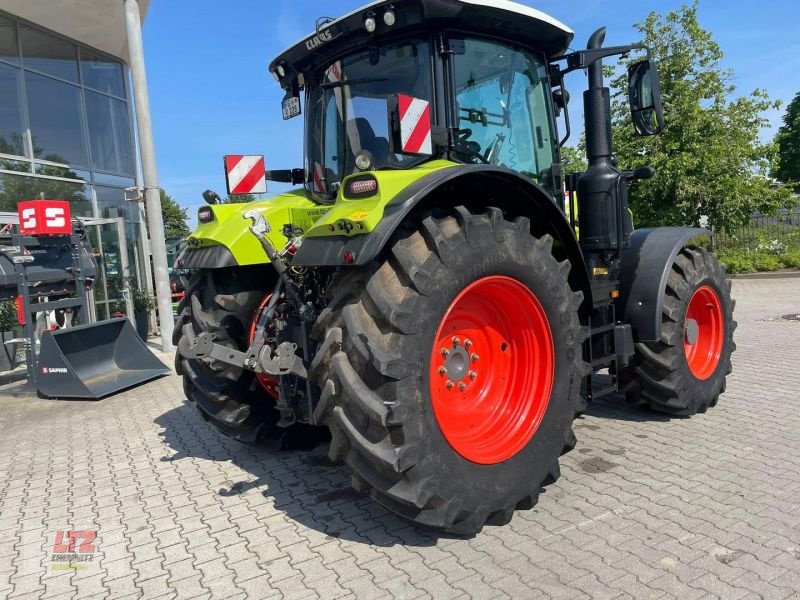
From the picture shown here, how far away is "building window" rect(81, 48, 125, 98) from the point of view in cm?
1184

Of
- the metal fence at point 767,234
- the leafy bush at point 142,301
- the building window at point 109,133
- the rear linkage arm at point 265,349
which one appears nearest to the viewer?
the rear linkage arm at point 265,349

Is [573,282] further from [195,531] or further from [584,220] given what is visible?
[195,531]

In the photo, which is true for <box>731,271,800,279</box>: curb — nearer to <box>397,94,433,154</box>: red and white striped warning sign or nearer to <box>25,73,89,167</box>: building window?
<box>397,94,433,154</box>: red and white striped warning sign

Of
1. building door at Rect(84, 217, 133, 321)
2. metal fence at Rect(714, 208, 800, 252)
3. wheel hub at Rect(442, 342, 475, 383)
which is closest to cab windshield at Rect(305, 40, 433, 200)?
wheel hub at Rect(442, 342, 475, 383)

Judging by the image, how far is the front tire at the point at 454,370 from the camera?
2451mm

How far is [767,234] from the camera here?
54.4 ft

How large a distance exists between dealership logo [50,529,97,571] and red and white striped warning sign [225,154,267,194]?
2240mm

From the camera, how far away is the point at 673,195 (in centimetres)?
1525

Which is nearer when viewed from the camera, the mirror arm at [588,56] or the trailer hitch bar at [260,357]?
the trailer hitch bar at [260,357]

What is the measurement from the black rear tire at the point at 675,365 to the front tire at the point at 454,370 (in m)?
1.34

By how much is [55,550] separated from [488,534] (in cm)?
219

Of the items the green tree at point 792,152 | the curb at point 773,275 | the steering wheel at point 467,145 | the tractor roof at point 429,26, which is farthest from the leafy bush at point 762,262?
the green tree at point 792,152

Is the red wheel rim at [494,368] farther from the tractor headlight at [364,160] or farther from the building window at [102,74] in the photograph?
the building window at [102,74]

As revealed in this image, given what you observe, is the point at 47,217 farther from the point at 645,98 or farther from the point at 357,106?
the point at 645,98
